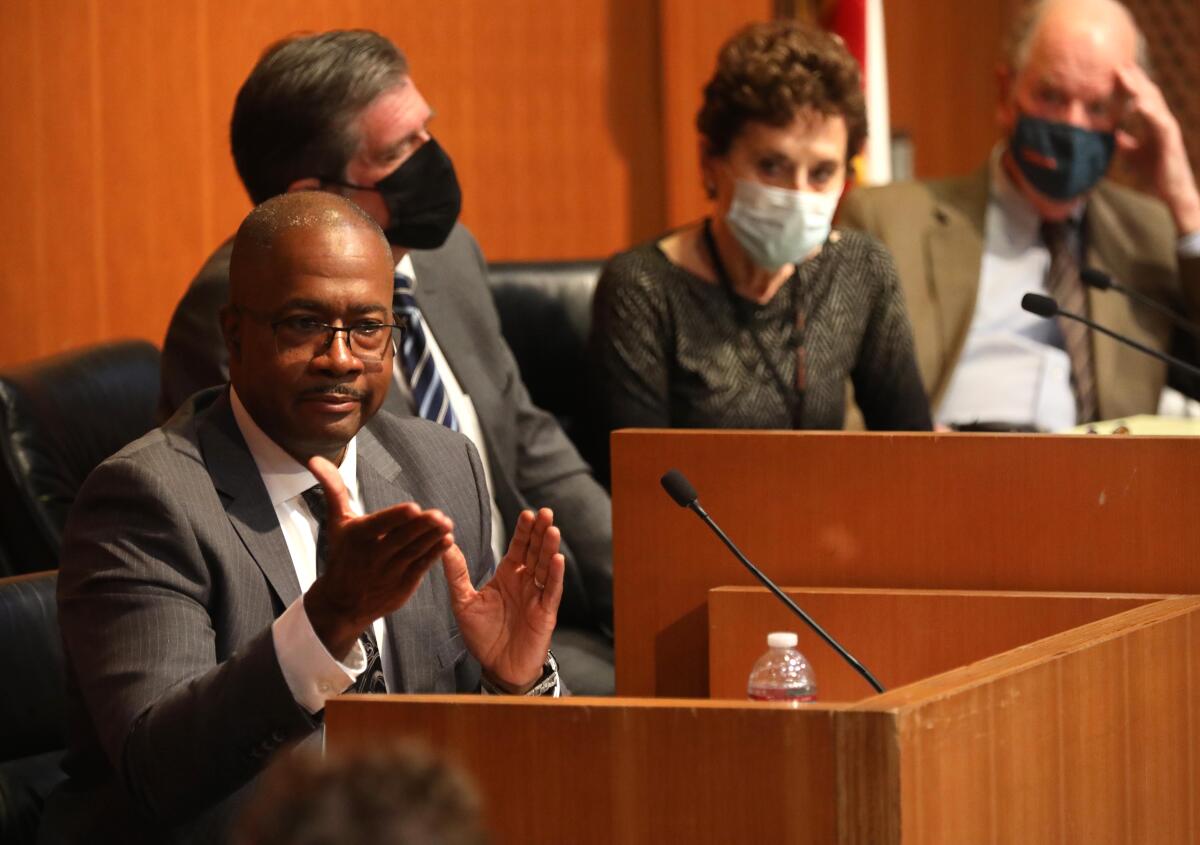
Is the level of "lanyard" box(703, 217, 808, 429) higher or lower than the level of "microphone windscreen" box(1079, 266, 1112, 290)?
lower

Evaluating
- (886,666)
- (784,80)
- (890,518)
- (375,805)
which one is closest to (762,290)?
(784,80)

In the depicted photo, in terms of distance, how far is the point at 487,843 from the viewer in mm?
628

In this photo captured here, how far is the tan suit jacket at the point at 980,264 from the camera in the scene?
366cm

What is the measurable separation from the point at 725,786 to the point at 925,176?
441 centimetres

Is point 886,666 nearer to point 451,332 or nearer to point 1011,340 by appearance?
point 451,332

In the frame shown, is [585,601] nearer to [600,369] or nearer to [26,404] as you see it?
[600,369]

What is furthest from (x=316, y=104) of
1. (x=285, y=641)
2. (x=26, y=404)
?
(x=285, y=641)

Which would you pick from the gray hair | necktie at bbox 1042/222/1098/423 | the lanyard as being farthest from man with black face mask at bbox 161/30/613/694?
the gray hair

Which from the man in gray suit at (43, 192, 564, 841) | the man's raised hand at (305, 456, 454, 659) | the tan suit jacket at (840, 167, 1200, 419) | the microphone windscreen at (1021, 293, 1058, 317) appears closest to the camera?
the man's raised hand at (305, 456, 454, 659)

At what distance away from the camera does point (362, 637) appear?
6.13 feet

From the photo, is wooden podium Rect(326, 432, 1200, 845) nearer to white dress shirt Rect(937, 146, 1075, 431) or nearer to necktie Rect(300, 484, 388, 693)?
necktie Rect(300, 484, 388, 693)

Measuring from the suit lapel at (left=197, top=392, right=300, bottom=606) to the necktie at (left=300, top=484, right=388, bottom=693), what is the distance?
48 millimetres

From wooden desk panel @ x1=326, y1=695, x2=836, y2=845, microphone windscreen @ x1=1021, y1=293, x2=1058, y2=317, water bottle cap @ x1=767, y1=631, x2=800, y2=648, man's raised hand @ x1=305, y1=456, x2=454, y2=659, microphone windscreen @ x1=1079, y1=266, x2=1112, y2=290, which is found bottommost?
water bottle cap @ x1=767, y1=631, x2=800, y2=648

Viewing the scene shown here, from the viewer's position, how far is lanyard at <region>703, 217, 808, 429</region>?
3238mm
